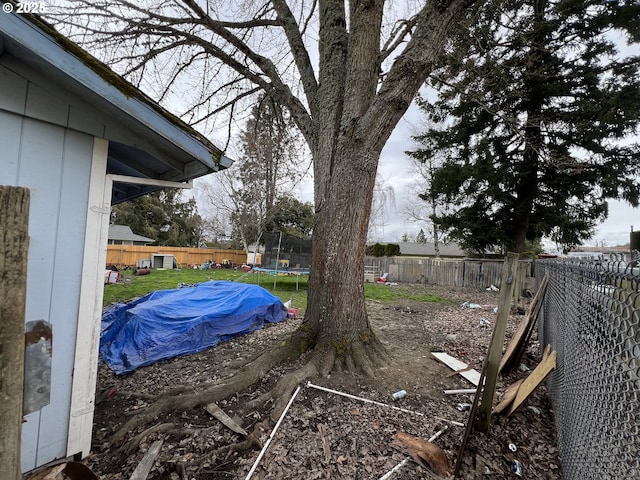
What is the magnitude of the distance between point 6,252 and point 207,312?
475cm

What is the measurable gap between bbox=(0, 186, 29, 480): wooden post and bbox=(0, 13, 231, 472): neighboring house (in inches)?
65.1

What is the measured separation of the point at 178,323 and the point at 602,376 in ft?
15.9

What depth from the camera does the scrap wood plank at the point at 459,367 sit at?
335 cm

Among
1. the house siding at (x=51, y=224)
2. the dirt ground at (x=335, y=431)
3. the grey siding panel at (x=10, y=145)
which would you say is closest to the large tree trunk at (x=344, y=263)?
the dirt ground at (x=335, y=431)

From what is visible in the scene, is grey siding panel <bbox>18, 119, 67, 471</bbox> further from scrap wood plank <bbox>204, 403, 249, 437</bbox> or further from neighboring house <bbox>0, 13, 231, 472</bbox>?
scrap wood plank <bbox>204, 403, 249, 437</bbox>

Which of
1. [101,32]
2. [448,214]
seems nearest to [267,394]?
[101,32]

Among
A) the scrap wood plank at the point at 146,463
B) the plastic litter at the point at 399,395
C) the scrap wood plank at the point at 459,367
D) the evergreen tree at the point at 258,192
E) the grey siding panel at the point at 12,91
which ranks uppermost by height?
the evergreen tree at the point at 258,192

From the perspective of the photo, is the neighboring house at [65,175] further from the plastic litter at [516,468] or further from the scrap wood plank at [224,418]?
the plastic litter at [516,468]

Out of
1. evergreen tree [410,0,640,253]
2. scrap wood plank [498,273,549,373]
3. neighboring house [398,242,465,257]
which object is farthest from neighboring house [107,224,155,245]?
scrap wood plank [498,273,549,373]

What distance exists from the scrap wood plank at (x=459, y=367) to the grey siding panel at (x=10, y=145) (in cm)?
437

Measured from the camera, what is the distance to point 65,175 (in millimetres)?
2057

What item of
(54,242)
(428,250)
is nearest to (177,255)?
(54,242)

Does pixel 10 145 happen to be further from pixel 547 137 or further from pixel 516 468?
pixel 547 137

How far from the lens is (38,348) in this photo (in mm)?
742
